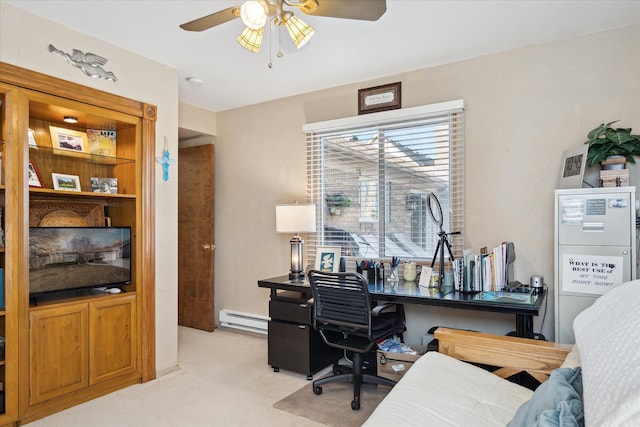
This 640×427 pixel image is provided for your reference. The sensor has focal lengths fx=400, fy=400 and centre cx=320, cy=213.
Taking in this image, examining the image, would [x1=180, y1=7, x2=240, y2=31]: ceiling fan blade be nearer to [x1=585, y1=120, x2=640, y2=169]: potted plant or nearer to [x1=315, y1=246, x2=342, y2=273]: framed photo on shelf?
[x1=315, y1=246, x2=342, y2=273]: framed photo on shelf

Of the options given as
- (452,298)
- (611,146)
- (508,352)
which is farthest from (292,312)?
(611,146)

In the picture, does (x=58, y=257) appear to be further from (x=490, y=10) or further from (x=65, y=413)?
(x=490, y=10)

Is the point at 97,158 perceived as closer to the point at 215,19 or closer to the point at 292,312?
the point at 215,19

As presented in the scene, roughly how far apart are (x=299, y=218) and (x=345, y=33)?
156 centimetres

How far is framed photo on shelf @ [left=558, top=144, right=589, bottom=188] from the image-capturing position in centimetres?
250

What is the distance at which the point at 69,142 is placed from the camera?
2869mm

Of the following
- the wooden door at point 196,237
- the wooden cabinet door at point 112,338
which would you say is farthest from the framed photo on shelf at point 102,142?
the wooden door at point 196,237

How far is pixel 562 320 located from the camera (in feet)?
7.95

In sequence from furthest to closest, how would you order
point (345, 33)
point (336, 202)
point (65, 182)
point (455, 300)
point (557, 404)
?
point (336, 202), point (65, 182), point (345, 33), point (455, 300), point (557, 404)

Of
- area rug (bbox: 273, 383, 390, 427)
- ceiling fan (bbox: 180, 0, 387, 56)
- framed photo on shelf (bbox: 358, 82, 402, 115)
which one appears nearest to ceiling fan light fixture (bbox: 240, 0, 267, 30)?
ceiling fan (bbox: 180, 0, 387, 56)

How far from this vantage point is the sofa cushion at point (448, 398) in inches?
56.1

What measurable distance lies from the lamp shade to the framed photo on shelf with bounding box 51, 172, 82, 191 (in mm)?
1615

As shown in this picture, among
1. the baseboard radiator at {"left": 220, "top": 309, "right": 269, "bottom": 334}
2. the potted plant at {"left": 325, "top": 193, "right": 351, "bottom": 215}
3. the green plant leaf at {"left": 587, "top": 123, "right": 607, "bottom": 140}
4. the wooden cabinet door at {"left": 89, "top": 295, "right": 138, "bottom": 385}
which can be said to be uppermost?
the green plant leaf at {"left": 587, "top": 123, "right": 607, "bottom": 140}

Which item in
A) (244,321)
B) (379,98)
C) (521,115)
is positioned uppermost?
(379,98)
